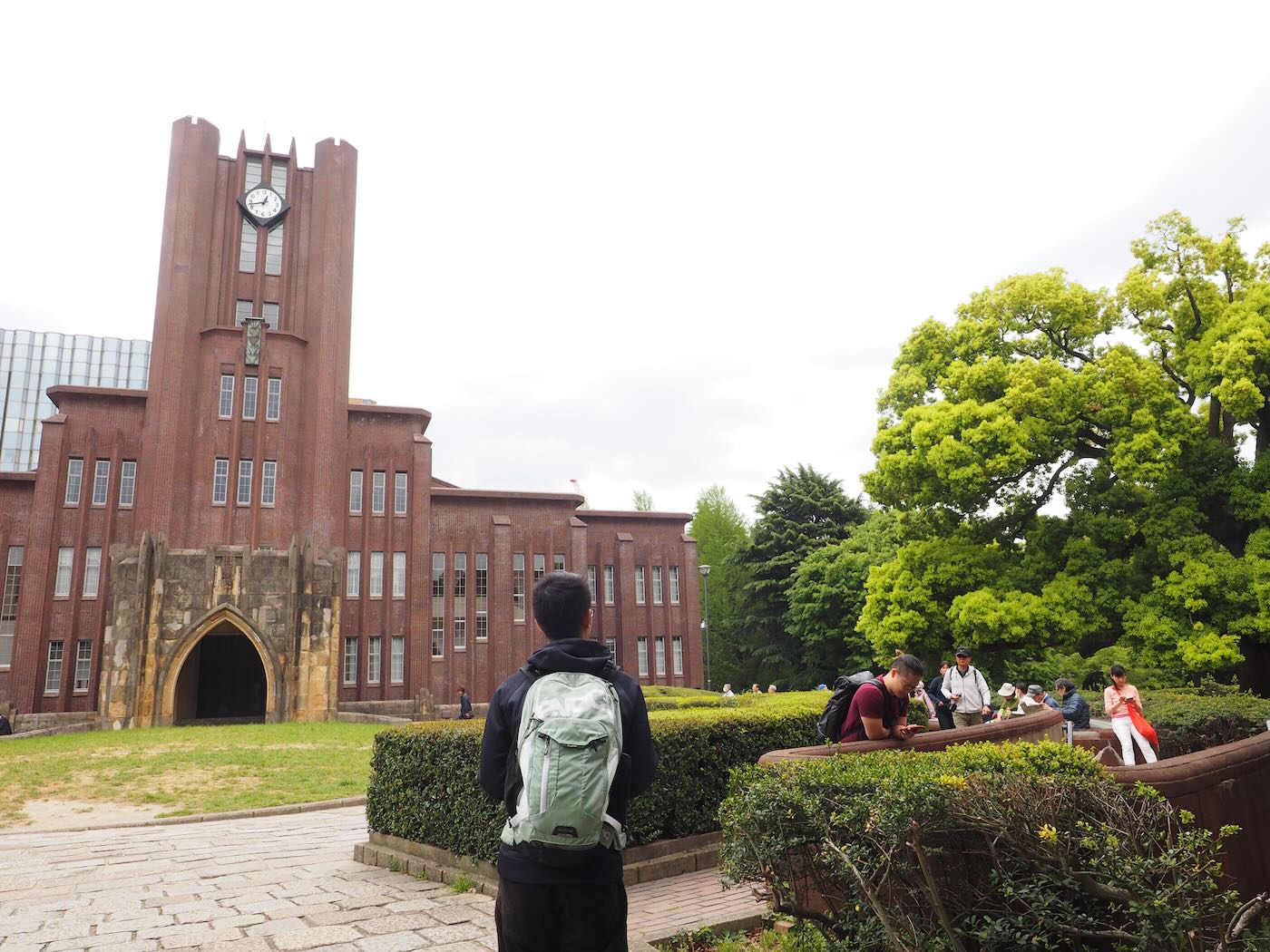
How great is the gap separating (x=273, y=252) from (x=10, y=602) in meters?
17.1

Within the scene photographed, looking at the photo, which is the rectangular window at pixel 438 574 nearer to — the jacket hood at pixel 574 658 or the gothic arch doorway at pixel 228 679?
the gothic arch doorway at pixel 228 679

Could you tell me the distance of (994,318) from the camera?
21.0m

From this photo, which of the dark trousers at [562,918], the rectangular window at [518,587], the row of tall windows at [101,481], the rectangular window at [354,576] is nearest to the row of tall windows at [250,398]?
the row of tall windows at [101,481]

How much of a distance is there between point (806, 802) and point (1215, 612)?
16.8 meters

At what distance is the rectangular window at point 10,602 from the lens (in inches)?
1227

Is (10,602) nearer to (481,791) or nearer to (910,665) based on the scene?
(481,791)

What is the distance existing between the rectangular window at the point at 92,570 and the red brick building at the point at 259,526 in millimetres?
69

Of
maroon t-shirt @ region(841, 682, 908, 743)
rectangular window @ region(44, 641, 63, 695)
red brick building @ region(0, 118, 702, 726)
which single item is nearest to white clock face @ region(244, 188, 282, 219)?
red brick building @ region(0, 118, 702, 726)

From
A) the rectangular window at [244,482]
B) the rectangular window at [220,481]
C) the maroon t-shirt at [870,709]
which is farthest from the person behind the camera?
the rectangular window at [244,482]

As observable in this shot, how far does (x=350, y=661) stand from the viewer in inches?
1389

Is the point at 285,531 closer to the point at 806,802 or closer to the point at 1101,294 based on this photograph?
the point at 1101,294

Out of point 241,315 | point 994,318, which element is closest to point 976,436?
point 994,318

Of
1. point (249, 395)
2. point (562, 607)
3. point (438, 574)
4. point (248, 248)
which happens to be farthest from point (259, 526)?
point (562, 607)

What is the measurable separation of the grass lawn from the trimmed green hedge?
22.4 ft
